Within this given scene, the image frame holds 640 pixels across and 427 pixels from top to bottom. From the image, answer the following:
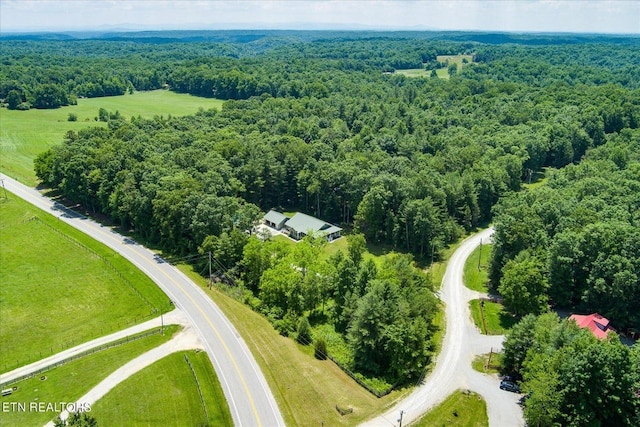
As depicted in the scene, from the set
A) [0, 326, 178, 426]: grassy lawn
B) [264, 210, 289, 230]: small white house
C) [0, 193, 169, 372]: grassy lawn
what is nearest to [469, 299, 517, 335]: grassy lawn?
[0, 326, 178, 426]: grassy lawn

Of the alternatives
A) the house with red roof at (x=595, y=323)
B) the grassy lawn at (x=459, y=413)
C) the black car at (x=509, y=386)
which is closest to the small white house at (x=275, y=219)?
the grassy lawn at (x=459, y=413)

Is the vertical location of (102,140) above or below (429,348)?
above

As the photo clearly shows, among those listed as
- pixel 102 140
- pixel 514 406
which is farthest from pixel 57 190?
pixel 514 406

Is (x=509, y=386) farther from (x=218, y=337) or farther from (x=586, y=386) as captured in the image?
(x=218, y=337)

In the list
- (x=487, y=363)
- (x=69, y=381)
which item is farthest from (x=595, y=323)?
(x=69, y=381)

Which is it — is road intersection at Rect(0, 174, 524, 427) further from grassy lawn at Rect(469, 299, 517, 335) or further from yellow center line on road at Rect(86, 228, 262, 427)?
grassy lawn at Rect(469, 299, 517, 335)

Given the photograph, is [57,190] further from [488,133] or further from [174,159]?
[488,133]
